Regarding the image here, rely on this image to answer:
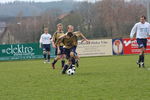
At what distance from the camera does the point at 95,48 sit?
33469 mm

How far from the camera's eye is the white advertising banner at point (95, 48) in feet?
109

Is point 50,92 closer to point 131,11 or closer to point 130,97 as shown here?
point 130,97

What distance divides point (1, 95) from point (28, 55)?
24.3 metres

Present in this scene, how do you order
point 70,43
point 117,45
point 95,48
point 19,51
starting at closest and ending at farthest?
point 70,43 → point 19,51 → point 95,48 → point 117,45

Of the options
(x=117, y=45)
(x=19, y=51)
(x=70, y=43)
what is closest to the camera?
(x=70, y=43)

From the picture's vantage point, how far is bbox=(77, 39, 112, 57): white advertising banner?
33.3 m

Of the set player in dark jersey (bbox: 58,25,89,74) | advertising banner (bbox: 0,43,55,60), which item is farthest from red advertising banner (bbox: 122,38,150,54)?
player in dark jersey (bbox: 58,25,89,74)

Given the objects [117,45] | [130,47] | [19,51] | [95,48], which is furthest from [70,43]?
[130,47]

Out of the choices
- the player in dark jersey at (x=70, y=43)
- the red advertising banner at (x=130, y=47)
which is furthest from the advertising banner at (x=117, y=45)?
Result: the player in dark jersey at (x=70, y=43)

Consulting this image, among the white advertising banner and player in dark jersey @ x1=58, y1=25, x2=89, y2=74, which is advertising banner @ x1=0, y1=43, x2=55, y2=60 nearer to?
the white advertising banner

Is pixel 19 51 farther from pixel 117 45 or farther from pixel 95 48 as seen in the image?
pixel 117 45

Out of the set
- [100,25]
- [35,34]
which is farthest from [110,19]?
[35,34]

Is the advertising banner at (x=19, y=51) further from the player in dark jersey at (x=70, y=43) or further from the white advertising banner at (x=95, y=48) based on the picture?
the player in dark jersey at (x=70, y=43)

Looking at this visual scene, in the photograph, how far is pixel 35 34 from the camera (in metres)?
67.4
